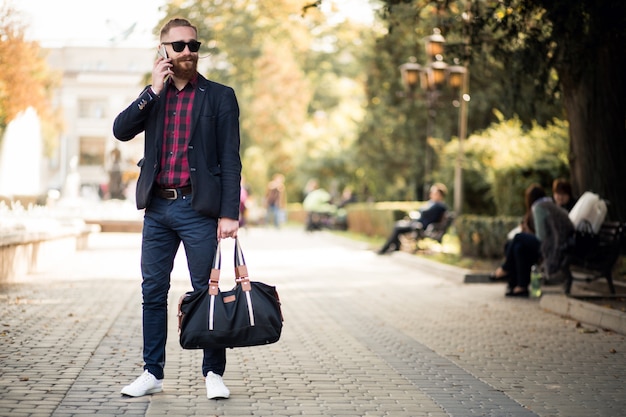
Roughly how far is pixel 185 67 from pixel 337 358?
2.92m

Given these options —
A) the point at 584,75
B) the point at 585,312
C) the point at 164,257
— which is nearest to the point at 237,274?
the point at 164,257

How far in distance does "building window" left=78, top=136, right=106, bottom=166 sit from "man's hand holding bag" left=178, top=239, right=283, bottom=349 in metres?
54.5

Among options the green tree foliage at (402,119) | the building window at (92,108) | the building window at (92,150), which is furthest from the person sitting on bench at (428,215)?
the building window at (92,150)

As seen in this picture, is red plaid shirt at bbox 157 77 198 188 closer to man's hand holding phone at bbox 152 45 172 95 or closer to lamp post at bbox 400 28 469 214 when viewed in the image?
man's hand holding phone at bbox 152 45 172 95

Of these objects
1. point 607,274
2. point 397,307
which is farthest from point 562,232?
point 397,307

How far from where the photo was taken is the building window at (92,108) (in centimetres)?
3972

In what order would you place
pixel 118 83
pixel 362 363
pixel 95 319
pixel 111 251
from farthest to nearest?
pixel 118 83, pixel 111 251, pixel 95 319, pixel 362 363

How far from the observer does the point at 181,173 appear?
6.25m

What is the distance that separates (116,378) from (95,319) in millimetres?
3189

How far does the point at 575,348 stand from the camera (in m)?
9.15

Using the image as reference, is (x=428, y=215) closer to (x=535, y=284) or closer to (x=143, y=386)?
(x=535, y=284)

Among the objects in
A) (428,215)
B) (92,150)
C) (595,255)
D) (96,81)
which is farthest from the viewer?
(92,150)

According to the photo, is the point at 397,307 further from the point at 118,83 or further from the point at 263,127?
the point at 263,127

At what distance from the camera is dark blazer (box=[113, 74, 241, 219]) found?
618cm
